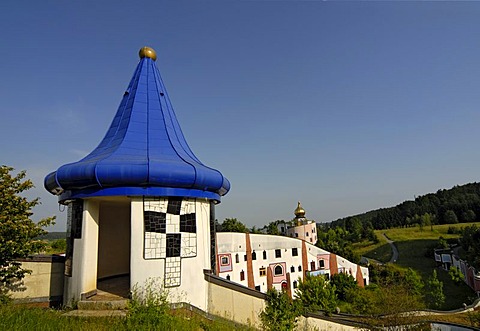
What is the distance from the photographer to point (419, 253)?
47.5m

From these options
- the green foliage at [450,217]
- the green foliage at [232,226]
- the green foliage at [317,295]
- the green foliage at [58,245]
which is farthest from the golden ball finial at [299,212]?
the green foliage at [450,217]

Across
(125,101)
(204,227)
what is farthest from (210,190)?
(125,101)

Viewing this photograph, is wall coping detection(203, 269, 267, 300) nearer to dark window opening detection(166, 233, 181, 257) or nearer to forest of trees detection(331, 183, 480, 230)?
dark window opening detection(166, 233, 181, 257)

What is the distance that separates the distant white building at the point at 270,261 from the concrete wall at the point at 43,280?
52.0 ft

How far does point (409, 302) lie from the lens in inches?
423

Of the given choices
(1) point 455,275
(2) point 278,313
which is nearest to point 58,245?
(2) point 278,313

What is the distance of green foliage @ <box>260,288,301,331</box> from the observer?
6267 mm

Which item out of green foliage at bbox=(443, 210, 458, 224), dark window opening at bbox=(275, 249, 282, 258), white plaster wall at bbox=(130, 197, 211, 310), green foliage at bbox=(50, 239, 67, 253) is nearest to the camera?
white plaster wall at bbox=(130, 197, 211, 310)

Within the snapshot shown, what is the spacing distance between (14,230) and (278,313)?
20.2 ft

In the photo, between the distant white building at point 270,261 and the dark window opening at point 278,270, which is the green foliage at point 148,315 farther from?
the dark window opening at point 278,270

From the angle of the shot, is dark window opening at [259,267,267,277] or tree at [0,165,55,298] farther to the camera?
dark window opening at [259,267,267,277]

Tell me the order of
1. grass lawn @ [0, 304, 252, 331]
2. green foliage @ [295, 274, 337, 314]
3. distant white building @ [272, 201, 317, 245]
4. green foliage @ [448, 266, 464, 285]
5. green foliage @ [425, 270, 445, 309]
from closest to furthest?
grass lawn @ [0, 304, 252, 331] < green foliage @ [295, 274, 337, 314] < green foliage @ [425, 270, 445, 309] < green foliage @ [448, 266, 464, 285] < distant white building @ [272, 201, 317, 245]

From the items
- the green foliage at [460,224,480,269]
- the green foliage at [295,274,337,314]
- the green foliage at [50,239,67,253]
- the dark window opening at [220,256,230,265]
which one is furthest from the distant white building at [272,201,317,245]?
the green foliage at [50,239,67,253]

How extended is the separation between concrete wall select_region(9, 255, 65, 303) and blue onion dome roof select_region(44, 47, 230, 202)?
1.71 metres
